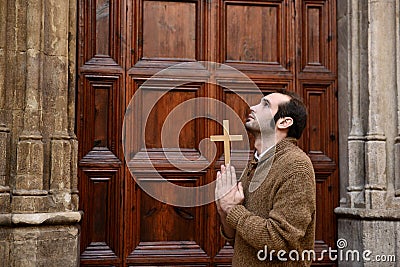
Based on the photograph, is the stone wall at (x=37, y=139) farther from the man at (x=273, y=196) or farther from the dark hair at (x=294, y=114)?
the dark hair at (x=294, y=114)

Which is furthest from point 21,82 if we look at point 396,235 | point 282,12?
point 396,235

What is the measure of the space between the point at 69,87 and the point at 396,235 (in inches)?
94.8

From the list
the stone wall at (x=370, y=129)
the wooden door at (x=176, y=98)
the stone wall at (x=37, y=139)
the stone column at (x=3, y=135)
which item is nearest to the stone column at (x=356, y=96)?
the stone wall at (x=370, y=129)

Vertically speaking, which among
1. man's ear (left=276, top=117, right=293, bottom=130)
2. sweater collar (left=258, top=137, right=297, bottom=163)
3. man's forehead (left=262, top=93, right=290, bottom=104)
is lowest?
sweater collar (left=258, top=137, right=297, bottom=163)

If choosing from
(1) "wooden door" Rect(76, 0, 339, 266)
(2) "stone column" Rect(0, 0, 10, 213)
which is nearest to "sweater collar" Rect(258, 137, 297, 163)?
(1) "wooden door" Rect(76, 0, 339, 266)

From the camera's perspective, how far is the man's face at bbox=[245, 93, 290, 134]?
3318 mm

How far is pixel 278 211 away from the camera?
9.81 ft

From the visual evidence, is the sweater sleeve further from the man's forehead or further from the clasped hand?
the man's forehead

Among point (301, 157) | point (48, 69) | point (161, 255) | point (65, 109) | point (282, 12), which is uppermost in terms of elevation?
point (282, 12)

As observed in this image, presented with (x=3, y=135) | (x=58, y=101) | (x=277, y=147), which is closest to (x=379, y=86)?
(x=277, y=147)

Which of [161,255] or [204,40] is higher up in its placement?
[204,40]

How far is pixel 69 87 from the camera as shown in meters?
4.13

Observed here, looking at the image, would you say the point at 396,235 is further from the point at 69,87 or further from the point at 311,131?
the point at 69,87

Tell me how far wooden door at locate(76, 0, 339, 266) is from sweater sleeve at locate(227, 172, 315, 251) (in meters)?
1.47
